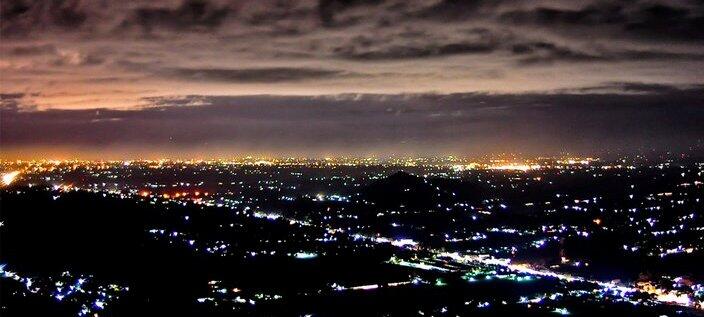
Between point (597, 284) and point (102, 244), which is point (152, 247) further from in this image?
point (597, 284)

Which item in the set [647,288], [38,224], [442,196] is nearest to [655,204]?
[442,196]

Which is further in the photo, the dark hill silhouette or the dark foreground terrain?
the dark hill silhouette

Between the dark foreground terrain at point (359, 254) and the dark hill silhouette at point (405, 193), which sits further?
the dark hill silhouette at point (405, 193)

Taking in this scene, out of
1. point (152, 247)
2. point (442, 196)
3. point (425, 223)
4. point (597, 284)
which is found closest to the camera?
point (597, 284)

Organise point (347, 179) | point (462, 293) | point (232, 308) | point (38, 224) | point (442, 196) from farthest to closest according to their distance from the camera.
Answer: point (347, 179) → point (442, 196) → point (38, 224) → point (462, 293) → point (232, 308)

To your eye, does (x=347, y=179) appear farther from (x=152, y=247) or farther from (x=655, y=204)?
(x=152, y=247)

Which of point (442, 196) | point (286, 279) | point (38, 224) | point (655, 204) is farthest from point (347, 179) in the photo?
point (286, 279)

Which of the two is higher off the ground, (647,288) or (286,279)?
(286,279)

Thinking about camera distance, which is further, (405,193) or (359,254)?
(405,193)

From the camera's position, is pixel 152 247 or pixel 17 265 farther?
pixel 152 247
